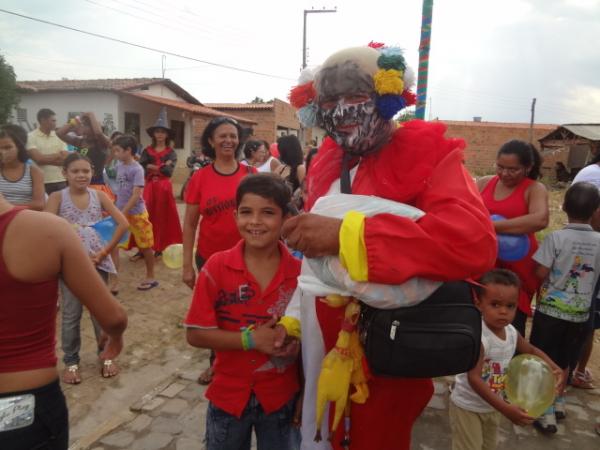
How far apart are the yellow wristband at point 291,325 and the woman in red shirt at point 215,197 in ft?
5.20

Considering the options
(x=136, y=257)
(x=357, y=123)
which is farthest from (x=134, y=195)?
(x=357, y=123)

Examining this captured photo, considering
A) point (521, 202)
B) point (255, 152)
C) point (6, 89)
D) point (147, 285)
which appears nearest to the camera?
point (521, 202)

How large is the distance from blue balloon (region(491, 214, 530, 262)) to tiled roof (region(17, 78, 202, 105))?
15931 mm

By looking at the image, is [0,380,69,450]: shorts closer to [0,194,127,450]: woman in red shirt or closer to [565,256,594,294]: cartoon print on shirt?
[0,194,127,450]: woman in red shirt

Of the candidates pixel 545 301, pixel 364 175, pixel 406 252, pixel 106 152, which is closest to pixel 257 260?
pixel 364 175

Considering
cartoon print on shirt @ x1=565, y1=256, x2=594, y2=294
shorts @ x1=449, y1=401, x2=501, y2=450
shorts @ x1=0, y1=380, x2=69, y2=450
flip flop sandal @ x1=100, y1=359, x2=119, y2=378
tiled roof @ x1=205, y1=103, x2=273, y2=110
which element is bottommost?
flip flop sandal @ x1=100, y1=359, x2=119, y2=378

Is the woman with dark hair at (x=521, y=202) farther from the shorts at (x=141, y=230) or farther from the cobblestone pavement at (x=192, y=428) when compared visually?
the shorts at (x=141, y=230)

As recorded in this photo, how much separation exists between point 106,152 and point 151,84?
45.3 feet

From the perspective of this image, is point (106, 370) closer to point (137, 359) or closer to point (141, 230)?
point (137, 359)

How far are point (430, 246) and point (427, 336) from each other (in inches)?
11.4

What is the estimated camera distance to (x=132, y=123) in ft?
55.9

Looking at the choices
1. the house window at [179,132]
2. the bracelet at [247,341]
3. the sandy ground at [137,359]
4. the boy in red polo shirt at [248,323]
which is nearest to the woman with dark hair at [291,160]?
the sandy ground at [137,359]

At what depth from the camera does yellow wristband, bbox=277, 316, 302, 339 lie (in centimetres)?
171

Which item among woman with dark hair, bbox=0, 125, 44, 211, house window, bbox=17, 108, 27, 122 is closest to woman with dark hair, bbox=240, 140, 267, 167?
woman with dark hair, bbox=0, 125, 44, 211
